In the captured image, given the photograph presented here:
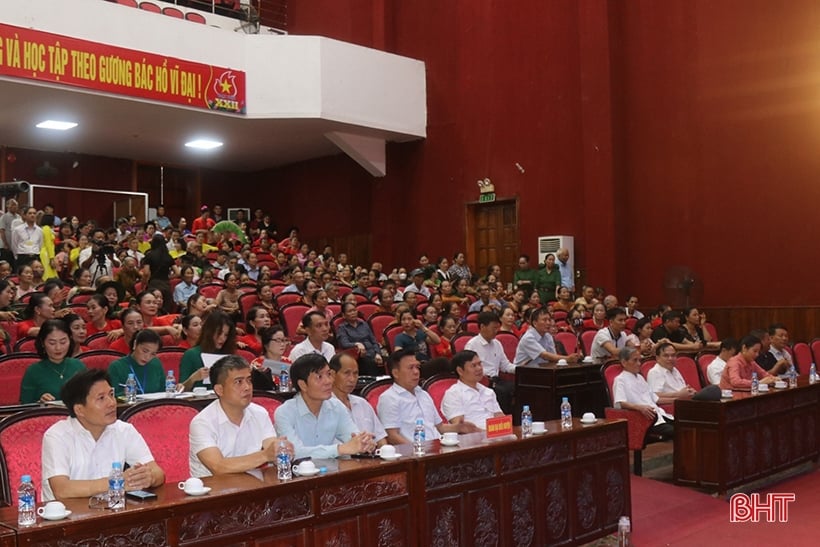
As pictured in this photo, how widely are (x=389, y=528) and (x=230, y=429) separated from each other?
2.35 ft

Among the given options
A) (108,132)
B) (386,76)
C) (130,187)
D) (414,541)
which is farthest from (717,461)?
(130,187)

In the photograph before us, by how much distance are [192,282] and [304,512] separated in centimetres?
590

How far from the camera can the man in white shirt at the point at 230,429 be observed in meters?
2.92

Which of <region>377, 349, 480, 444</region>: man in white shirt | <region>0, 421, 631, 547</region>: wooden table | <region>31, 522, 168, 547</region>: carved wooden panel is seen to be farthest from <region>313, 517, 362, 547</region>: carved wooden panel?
<region>377, 349, 480, 444</region>: man in white shirt

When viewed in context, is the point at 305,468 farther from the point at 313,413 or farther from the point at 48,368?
the point at 48,368

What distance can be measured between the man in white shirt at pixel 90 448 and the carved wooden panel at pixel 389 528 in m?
0.72

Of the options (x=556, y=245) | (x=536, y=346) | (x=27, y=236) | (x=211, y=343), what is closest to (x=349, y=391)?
(x=211, y=343)

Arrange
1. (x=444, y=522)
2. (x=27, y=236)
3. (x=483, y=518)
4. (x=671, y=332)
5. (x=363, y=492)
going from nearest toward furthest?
1. (x=363, y=492)
2. (x=444, y=522)
3. (x=483, y=518)
4. (x=671, y=332)
5. (x=27, y=236)

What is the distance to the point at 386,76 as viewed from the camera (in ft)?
40.2

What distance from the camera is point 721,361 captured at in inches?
241

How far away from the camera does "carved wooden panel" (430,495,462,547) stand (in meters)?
3.02

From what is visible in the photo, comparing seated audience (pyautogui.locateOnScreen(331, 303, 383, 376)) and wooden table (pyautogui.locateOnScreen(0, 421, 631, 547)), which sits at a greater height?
seated audience (pyautogui.locateOnScreen(331, 303, 383, 376))

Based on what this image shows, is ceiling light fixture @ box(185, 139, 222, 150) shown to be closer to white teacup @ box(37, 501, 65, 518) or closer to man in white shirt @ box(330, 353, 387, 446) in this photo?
man in white shirt @ box(330, 353, 387, 446)

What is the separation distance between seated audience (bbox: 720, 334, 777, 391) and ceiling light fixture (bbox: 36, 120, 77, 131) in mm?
9391
